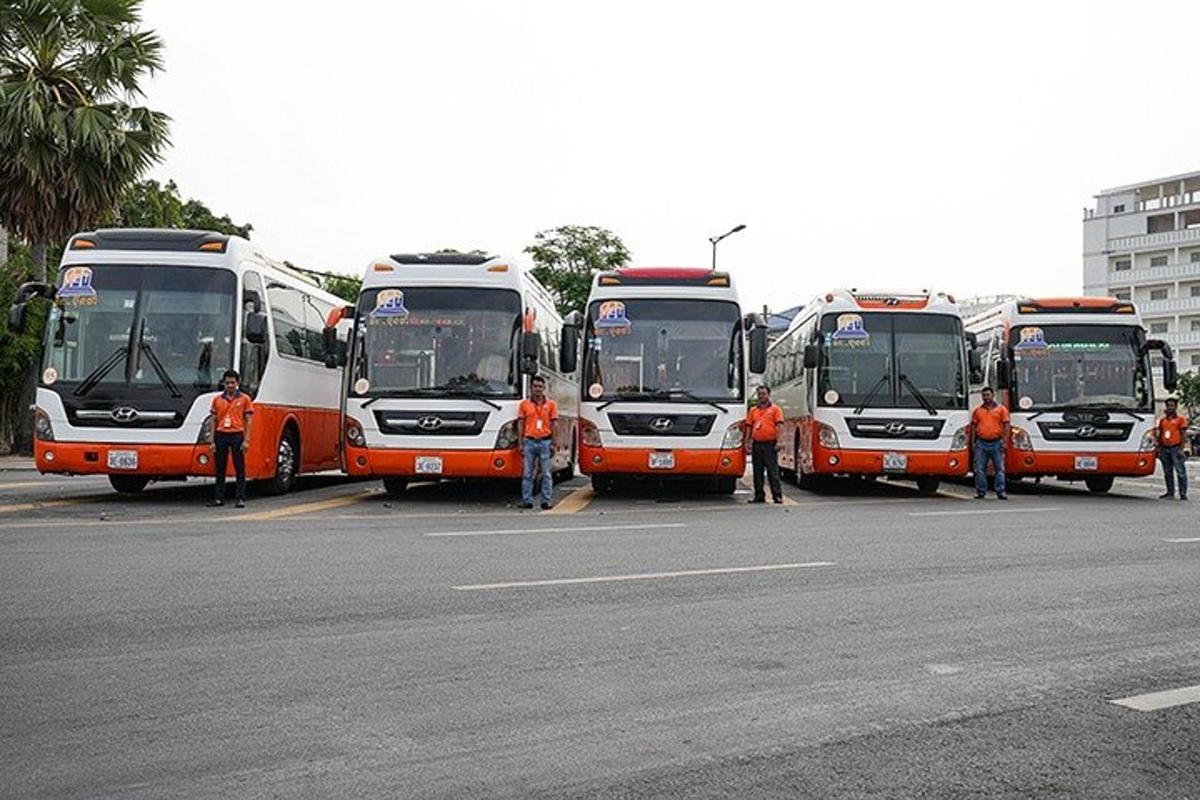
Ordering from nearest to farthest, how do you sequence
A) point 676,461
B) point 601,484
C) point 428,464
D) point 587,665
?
point 587,665
point 428,464
point 676,461
point 601,484

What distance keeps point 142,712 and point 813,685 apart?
306 cm

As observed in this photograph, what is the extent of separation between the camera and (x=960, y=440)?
18344mm

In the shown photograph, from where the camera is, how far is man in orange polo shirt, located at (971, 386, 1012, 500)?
19.0 m

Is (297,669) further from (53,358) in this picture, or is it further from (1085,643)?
(53,358)

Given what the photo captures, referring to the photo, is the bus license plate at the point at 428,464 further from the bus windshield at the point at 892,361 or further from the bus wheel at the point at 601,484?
the bus windshield at the point at 892,361

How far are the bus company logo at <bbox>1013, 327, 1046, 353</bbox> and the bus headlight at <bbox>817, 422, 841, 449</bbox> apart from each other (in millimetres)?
3912

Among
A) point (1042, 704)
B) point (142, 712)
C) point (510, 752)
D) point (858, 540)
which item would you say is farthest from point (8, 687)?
point (858, 540)

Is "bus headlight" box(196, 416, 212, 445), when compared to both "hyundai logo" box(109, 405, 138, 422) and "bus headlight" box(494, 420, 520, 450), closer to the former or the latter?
"hyundai logo" box(109, 405, 138, 422)

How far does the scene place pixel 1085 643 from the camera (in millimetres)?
6969

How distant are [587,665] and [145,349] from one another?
10809 mm

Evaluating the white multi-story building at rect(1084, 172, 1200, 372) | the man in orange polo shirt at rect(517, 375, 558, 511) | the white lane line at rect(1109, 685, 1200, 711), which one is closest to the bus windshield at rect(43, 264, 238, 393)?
the man in orange polo shirt at rect(517, 375, 558, 511)

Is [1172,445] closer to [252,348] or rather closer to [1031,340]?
[1031,340]

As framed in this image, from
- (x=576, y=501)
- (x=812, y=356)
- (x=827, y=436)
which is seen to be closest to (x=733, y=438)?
(x=827, y=436)

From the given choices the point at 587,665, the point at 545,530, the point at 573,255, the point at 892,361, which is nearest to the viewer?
the point at 587,665
